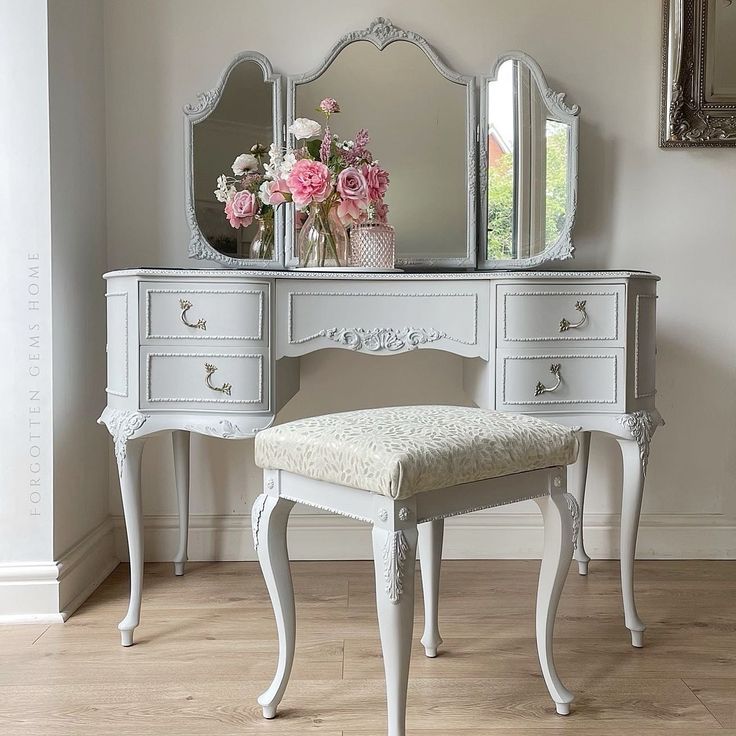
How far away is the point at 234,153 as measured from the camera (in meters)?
2.46

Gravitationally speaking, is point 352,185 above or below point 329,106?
below

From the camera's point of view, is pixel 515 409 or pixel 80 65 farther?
pixel 80 65

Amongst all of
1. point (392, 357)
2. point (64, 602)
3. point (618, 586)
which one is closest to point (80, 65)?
point (392, 357)

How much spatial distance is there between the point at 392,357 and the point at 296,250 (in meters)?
0.45

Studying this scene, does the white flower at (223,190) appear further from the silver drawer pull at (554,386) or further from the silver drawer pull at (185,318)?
the silver drawer pull at (554,386)

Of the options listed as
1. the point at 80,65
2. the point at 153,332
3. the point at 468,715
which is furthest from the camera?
the point at 80,65

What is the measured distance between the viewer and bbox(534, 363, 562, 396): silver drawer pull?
1974 millimetres

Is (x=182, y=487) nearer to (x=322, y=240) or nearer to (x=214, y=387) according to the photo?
(x=214, y=387)

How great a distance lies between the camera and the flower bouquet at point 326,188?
6.80 ft

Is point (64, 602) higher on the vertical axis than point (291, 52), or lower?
lower

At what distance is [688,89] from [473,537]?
4.94ft

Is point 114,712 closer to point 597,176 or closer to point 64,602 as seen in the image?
point 64,602

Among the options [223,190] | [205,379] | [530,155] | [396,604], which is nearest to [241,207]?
[223,190]

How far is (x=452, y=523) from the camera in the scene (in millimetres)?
2600
